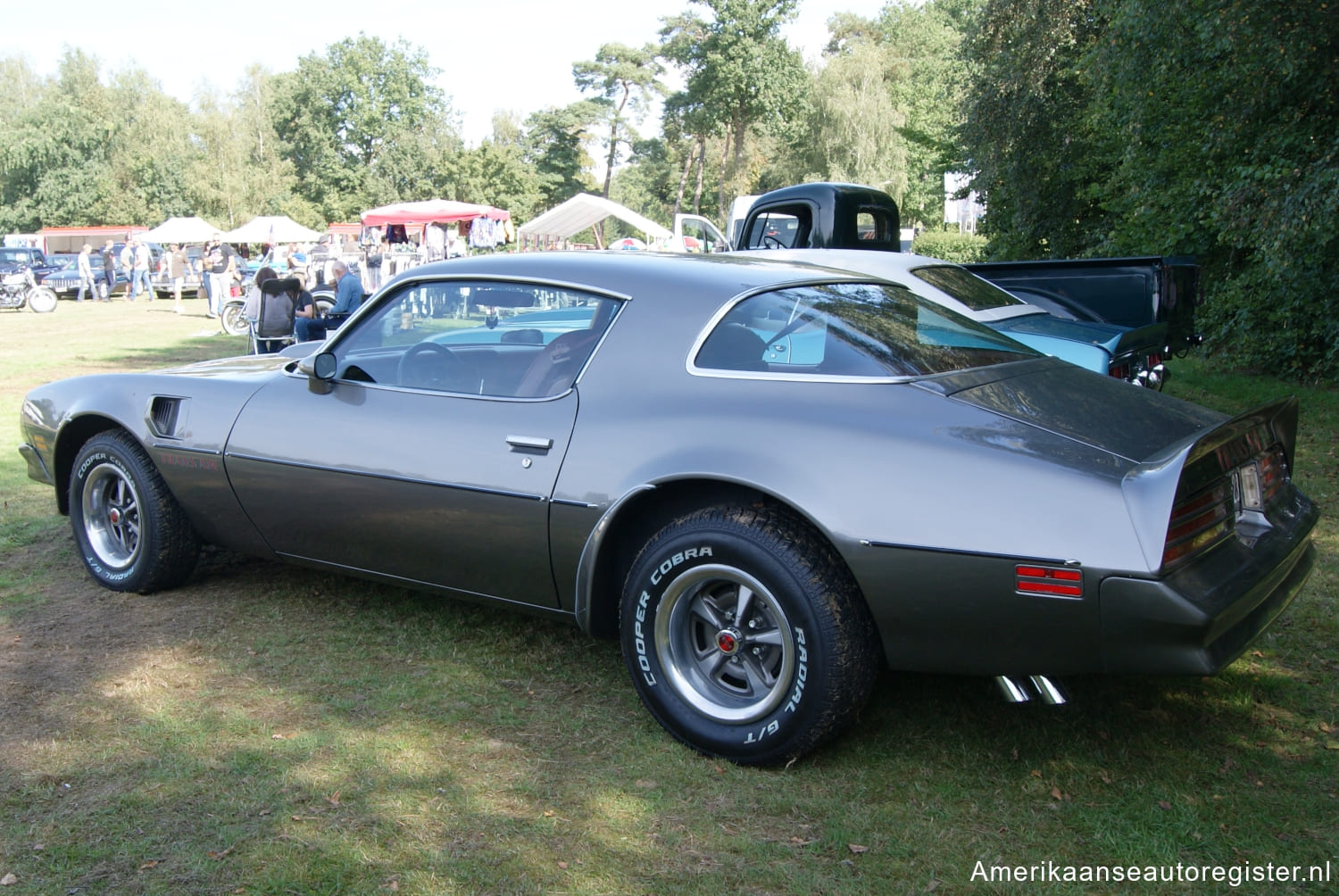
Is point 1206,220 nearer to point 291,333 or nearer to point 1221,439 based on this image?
point 1221,439

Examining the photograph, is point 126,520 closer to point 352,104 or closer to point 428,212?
point 428,212

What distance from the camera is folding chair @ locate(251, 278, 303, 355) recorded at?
1120 centimetres

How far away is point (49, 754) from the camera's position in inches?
116

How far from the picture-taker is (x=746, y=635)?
2850 millimetres

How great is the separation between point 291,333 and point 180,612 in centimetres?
774

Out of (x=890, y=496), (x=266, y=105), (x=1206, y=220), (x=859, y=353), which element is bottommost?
(x=890, y=496)

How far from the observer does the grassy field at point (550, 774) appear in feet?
7.85

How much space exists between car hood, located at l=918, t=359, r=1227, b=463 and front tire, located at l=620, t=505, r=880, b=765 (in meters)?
0.63

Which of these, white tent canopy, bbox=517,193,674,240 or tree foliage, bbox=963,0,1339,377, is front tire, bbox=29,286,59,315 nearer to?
white tent canopy, bbox=517,193,674,240

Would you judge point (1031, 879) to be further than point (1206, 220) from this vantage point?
No

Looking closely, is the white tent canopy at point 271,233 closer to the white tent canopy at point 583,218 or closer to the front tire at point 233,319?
the white tent canopy at point 583,218

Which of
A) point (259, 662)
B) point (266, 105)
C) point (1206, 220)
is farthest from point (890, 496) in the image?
point (266, 105)

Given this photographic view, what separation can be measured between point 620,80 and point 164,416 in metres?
73.9

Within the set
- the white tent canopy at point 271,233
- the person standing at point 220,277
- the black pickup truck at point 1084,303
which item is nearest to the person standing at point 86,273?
the white tent canopy at point 271,233
